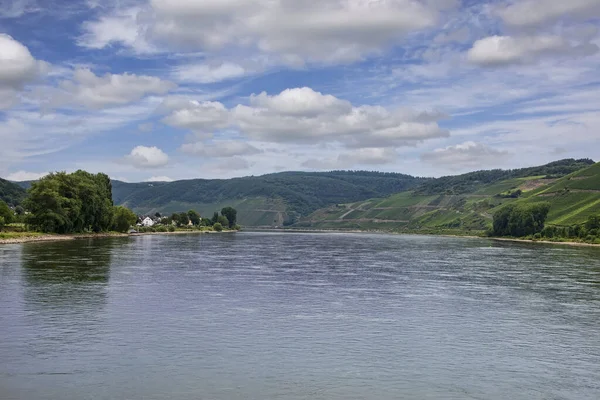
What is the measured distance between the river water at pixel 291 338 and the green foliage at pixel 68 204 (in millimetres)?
81428

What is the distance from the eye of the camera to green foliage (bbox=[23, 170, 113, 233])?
450ft

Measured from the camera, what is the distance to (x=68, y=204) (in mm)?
144625

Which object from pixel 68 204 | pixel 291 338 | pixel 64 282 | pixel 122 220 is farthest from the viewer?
pixel 122 220

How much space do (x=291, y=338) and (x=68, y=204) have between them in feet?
418

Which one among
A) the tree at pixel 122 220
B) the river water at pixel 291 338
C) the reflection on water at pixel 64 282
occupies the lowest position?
the river water at pixel 291 338

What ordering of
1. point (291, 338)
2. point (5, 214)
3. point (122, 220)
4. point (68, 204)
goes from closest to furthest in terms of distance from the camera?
point (291, 338) < point (5, 214) < point (68, 204) < point (122, 220)

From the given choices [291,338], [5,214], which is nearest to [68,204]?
[5,214]

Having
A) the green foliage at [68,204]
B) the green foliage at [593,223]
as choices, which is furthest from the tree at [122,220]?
the green foliage at [593,223]

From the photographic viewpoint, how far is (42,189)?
137 m

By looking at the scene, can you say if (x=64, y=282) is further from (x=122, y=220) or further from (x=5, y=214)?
(x=122, y=220)

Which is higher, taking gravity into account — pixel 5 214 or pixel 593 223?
pixel 5 214

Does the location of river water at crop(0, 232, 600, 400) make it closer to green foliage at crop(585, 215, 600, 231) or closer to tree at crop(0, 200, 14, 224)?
tree at crop(0, 200, 14, 224)

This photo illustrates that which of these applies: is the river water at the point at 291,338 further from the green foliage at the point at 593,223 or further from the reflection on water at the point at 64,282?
the green foliage at the point at 593,223

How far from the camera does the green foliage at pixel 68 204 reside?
137125 millimetres
